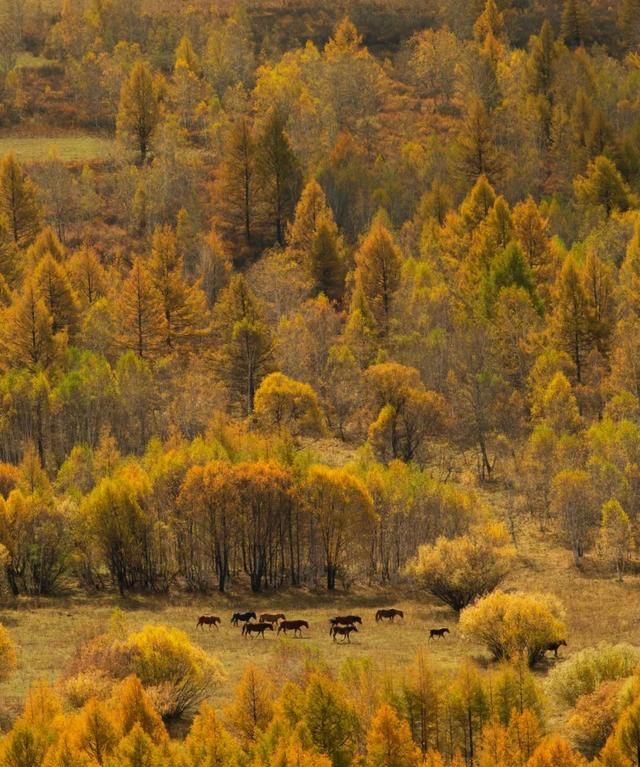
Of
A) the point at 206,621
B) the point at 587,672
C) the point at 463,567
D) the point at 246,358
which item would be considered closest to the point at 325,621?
the point at 206,621

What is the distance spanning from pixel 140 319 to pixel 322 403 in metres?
18.1

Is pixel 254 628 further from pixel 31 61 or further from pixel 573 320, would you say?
pixel 31 61

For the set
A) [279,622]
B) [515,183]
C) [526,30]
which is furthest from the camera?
[526,30]

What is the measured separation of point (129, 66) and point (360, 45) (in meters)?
35.0

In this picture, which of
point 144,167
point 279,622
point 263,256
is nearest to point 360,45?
point 144,167

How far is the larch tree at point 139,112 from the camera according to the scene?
160375 millimetres

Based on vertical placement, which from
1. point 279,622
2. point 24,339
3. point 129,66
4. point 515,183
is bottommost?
point 279,622

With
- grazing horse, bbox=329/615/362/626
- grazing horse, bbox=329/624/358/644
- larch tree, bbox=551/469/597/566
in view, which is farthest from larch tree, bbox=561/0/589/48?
grazing horse, bbox=329/624/358/644

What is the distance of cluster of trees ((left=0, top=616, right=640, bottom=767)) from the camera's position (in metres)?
52.0

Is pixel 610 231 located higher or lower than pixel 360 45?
lower

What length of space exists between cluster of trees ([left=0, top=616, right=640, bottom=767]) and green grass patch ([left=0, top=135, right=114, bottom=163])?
109860mm

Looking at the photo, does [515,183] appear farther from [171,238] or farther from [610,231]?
[171,238]

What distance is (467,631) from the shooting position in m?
70.9

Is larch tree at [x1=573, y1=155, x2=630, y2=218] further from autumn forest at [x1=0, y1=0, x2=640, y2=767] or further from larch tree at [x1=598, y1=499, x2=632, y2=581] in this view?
larch tree at [x1=598, y1=499, x2=632, y2=581]
